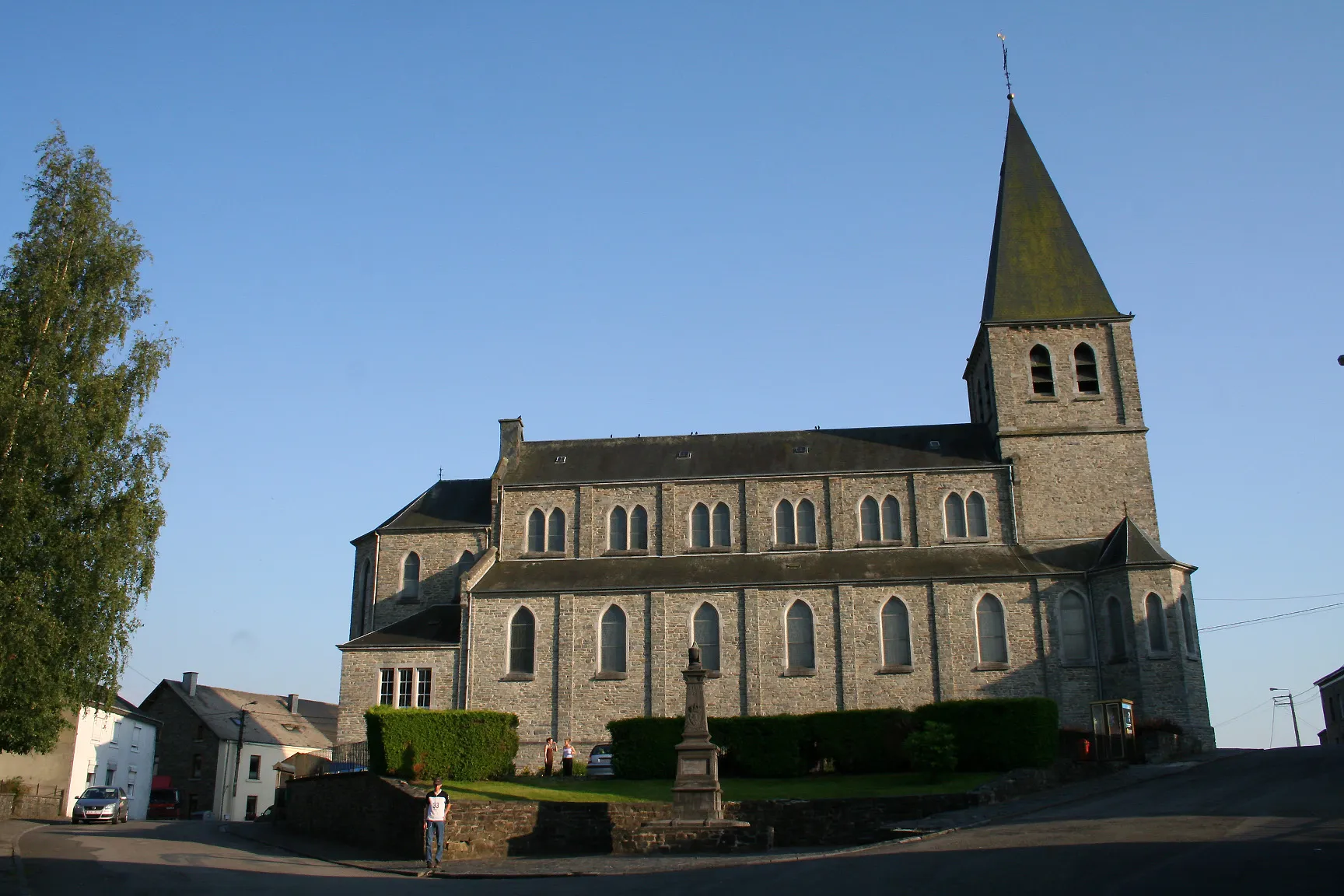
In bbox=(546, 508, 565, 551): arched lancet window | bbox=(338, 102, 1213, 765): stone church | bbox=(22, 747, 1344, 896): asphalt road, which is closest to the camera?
bbox=(22, 747, 1344, 896): asphalt road

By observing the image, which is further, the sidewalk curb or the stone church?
the stone church

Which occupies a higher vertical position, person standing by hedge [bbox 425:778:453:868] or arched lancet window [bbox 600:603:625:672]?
arched lancet window [bbox 600:603:625:672]

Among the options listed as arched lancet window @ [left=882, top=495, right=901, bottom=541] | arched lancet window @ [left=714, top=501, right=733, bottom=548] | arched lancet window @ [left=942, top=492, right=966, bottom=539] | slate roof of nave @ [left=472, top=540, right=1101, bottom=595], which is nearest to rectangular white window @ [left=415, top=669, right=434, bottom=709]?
slate roof of nave @ [left=472, top=540, right=1101, bottom=595]

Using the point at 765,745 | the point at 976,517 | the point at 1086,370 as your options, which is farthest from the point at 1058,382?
the point at 765,745

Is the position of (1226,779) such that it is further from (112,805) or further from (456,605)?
(112,805)

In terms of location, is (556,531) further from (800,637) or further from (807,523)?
(800,637)

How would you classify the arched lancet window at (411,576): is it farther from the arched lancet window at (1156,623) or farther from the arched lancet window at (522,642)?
the arched lancet window at (1156,623)

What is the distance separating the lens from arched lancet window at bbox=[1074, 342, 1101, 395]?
A: 131 ft

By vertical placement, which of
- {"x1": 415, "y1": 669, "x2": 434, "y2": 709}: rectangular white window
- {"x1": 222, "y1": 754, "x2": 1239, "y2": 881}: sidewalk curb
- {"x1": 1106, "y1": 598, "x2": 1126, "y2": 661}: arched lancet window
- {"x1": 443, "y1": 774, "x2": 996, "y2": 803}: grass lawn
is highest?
A: {"x1": 1106, "y1": 598, "x2": 1126, "y2": 661}: arched lancet window

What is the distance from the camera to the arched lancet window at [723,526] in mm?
41250

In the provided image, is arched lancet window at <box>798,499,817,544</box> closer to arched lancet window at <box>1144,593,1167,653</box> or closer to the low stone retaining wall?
arched lancet window at <box>1144,593,1167,653</box>

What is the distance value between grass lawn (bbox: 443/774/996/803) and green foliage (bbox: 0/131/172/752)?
29.9 ft

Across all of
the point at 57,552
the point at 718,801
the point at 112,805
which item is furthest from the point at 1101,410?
the point at 112,805

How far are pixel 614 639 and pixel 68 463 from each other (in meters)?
18.9
